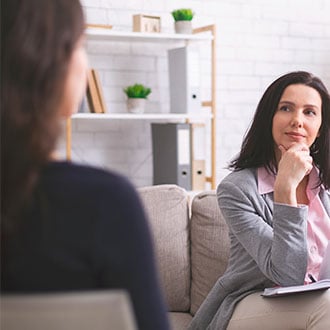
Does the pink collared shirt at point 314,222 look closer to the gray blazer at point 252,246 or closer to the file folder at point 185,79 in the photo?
the gray blazer at point 252,246

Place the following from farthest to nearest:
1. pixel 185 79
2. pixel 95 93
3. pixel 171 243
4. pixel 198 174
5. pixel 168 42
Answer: pixel 168 42
pixel 198 174
pixel 185 79
pixel 95 93
pixel 171 243

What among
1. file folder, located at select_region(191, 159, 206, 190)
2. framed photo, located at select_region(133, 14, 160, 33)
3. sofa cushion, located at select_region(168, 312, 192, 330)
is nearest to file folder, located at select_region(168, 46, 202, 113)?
framed photo, located at select_region(133, 14, 160, 33)

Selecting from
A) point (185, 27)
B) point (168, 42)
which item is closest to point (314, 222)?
point (185, 27)

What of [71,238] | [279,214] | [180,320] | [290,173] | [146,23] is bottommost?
[180,320]

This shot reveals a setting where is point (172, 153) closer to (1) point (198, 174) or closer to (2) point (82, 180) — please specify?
(1) point (198, 174)

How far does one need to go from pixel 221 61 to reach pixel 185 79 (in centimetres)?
51

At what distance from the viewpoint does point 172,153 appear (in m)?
4.11

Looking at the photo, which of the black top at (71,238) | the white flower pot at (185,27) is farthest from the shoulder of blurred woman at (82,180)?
the white flower pot at (185,27)

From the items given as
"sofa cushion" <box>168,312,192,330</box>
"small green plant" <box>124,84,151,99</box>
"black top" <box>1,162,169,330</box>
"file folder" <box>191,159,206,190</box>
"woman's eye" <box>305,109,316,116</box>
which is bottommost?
"sofa cushion" <box>168,312,192,330</box>

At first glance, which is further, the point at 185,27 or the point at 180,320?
the point at 185,27

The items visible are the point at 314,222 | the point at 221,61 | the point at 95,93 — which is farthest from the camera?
the point at 221,61

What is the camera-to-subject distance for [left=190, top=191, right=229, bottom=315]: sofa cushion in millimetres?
2682

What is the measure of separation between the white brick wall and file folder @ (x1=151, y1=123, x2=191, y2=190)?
0.56 ft

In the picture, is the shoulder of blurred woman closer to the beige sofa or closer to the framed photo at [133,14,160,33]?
the beige sofa
